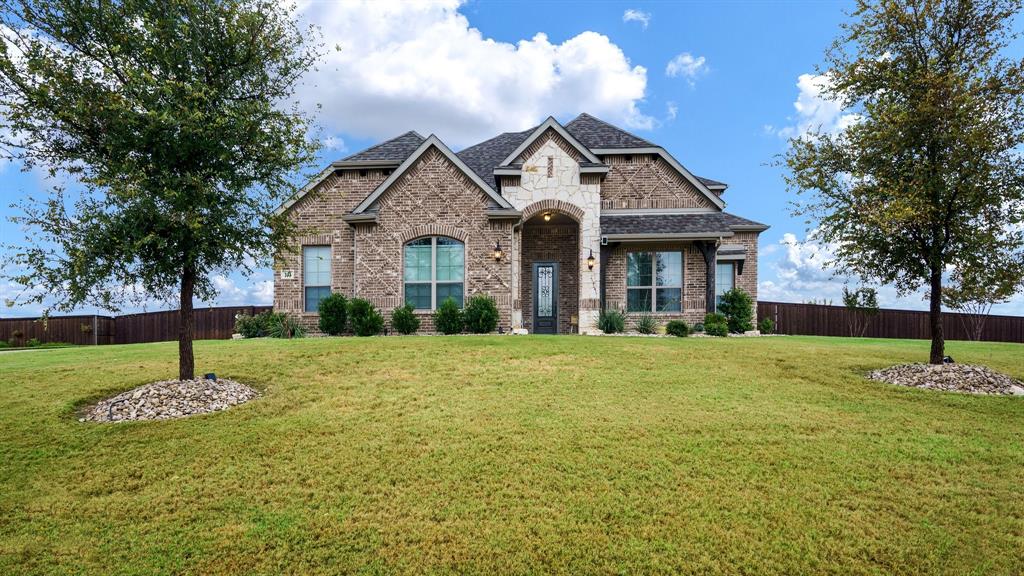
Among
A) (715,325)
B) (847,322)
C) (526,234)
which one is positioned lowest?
(847,322)

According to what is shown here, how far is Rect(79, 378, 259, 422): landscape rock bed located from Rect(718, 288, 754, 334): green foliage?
15584mm

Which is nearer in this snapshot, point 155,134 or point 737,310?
point 155,134

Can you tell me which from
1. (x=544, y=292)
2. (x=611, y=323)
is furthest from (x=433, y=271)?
(x=611, y=323)

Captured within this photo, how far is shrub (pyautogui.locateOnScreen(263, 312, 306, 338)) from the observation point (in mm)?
16500

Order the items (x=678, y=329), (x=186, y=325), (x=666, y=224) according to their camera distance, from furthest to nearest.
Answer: (x=666, y=224) < (x=678, y=329) < (x=186, y=325)

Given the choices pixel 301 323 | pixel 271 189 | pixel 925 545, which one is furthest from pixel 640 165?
pixel 925 545

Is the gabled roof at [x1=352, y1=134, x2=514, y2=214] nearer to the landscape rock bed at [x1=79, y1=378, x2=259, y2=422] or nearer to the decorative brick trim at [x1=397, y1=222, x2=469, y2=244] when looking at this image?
the decorative brick trim at [x1=397, y1=222, x2=469, y2=244]

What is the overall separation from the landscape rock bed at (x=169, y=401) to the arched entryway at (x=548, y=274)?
11.6 metres

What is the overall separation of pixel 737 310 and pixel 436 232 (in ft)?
35.5

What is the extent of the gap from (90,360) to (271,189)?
6853mm

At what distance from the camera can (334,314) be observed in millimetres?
16203

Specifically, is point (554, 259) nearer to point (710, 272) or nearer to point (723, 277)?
point (710, 272)

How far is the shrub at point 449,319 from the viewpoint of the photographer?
50.9 feet

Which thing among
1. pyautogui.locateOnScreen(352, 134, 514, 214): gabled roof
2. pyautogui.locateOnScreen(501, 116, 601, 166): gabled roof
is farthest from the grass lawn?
pyautogui.locateOnScreen(501, 116, 601, 166): gabled roof
